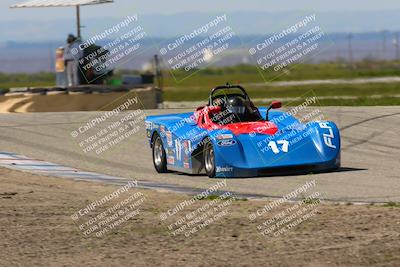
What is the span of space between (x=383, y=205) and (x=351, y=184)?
241cm

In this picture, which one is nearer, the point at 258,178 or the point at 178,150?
the point at 258,178

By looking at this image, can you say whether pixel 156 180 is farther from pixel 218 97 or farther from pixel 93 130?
pixel 93 130

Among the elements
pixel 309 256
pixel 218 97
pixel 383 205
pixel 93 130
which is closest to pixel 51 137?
pixel 93 130

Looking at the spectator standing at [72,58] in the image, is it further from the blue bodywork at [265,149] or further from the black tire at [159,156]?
the blue bodywork at [265,149]

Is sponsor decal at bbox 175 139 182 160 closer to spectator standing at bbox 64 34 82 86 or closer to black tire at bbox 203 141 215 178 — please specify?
black tire at bbox 203 141 215 178

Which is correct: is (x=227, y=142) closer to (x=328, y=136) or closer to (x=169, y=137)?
(x=328, y=136)

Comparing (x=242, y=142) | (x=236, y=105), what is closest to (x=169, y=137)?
(x=236, y=105)

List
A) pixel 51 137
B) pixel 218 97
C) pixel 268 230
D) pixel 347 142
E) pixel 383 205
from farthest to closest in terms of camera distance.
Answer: pixel 51 137 < pixel 347 142 < pixel 218 97 < pixel 383 205 < pixel 268 230

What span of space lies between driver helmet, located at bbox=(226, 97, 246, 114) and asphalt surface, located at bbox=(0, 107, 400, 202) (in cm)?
126

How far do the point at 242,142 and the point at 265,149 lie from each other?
0.34 metres

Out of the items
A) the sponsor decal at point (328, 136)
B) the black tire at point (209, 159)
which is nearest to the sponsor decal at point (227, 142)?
the black tire at point (209, 159)

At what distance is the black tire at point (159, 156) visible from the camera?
676 inches

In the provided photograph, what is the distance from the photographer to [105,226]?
1091 centimetres

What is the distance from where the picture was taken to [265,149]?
15414mm
